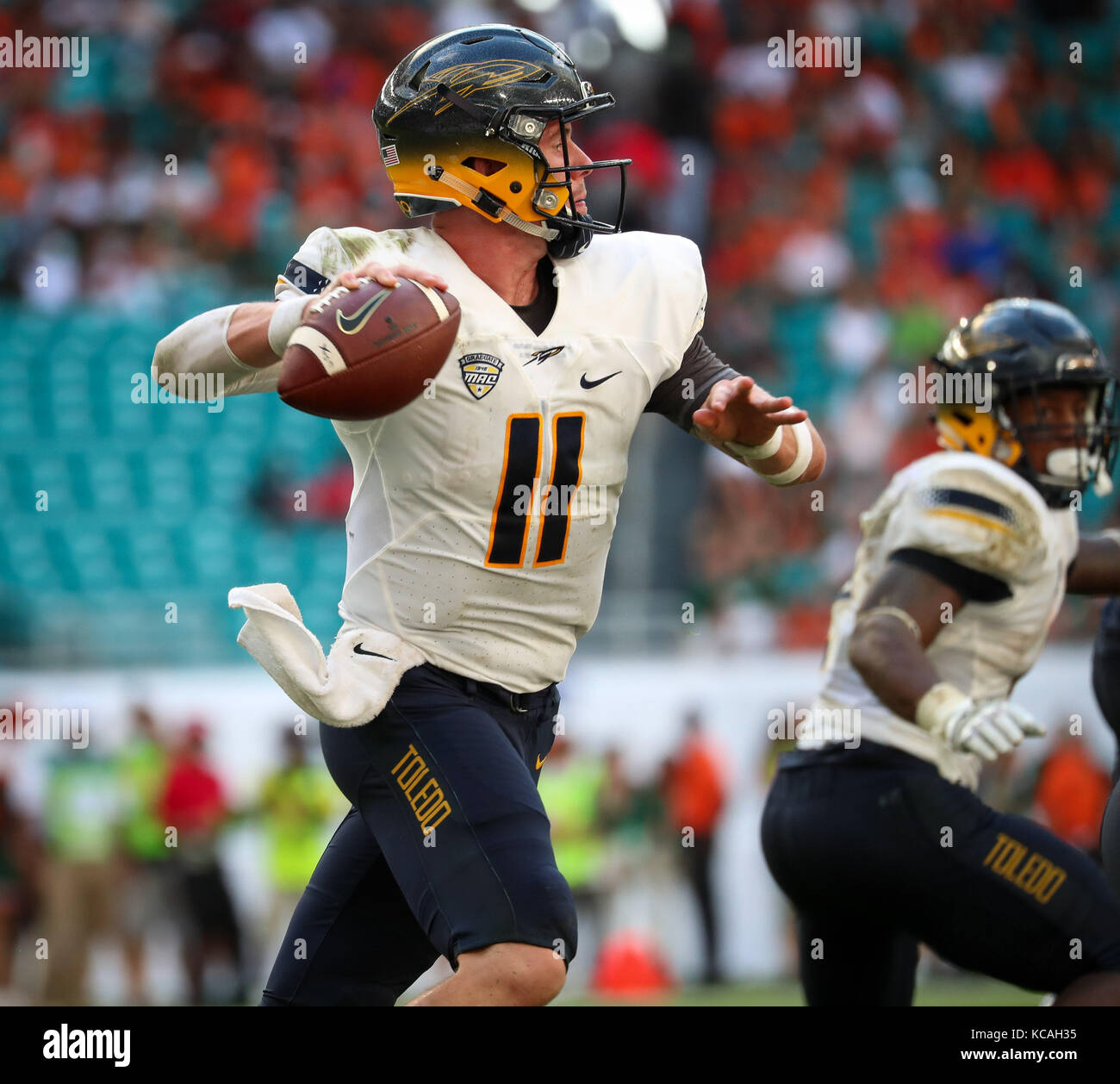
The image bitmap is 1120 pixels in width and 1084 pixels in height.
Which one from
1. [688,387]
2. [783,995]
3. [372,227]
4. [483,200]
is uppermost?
[372,227]

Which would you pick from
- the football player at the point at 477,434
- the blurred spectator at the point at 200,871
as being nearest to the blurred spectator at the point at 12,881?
the blurred spectator at the point at 200,871

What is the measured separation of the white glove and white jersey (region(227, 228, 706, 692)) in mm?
704

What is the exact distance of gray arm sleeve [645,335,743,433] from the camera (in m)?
3.18

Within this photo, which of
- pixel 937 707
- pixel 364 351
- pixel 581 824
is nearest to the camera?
pixel 364 351

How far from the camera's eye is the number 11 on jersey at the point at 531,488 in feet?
9.77

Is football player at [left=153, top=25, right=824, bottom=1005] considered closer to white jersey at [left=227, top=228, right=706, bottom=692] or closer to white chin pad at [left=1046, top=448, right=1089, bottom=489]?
white jersey at [left=227, top=228, right=706, bottom=692]

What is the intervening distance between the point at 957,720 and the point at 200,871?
213 inches

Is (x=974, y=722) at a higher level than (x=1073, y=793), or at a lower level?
higher

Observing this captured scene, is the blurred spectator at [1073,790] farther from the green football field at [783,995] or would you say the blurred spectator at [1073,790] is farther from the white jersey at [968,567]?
the white jersey at [968,567]

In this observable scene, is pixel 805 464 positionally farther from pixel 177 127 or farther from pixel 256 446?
pixel 177 127

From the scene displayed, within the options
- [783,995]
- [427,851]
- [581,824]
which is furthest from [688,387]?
[581,824]

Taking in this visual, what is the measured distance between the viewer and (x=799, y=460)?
3248mm

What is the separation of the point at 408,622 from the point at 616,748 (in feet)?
17.6

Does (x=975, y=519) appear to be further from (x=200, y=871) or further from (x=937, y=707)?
(x=200, y=871)
